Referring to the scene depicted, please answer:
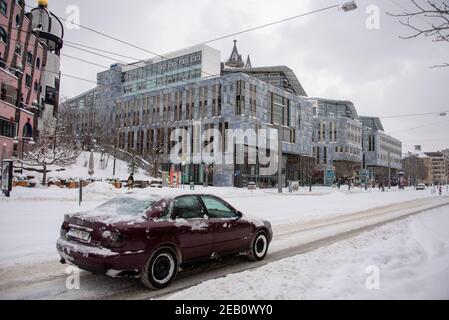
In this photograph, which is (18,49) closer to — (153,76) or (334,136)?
(153,76)

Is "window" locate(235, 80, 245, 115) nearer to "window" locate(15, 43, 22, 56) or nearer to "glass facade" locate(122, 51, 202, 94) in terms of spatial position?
"glass facade" locate(122, 51, 202, 94)

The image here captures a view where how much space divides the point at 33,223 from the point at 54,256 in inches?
184

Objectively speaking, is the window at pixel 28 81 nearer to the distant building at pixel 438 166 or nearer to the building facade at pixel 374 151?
the building facade at pixel 374 151

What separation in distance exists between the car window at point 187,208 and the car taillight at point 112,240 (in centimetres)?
106

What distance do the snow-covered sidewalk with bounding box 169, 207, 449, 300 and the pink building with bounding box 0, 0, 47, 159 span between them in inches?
1088

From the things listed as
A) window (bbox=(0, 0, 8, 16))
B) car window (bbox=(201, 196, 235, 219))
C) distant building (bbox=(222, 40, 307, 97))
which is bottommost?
car window (bbox=(201, 196, 235, 219))

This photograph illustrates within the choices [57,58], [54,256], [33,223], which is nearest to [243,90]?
[57,58]

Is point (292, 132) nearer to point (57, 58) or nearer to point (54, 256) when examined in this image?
point (57, 58)

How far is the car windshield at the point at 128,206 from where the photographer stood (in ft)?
17.5

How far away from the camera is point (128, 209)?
5453 millimetres

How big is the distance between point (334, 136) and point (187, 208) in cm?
8962

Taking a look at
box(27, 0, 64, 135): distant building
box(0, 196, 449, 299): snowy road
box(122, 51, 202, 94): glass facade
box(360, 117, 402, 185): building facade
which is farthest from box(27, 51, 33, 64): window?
box(360, 117, 402, 185): building facade

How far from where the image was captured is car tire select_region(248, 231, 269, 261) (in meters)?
6.90

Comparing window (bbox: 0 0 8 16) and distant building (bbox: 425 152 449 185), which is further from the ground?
window (bbox: 0 0 8 16)
